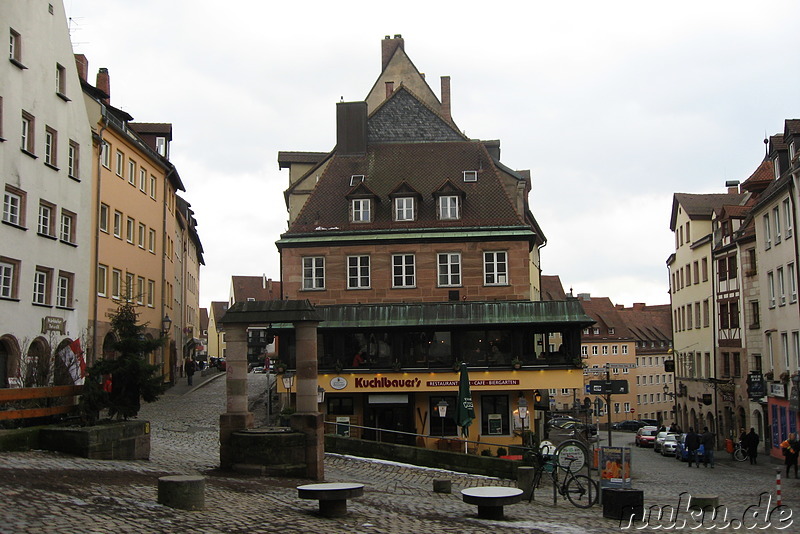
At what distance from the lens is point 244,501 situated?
14.7 m

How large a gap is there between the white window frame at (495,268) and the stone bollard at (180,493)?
29.8 m

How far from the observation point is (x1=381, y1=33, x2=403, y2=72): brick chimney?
192ft

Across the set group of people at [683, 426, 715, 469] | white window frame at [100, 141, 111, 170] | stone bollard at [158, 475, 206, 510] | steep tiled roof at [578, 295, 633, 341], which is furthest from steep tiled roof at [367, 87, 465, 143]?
steep tiled roof at [578, 295, 633, 341]

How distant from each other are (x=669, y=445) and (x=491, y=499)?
35.5m

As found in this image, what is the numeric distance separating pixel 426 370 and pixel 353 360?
10.4ft

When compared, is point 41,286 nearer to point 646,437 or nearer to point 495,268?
point 495,268

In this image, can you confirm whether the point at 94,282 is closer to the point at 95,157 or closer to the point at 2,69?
the point at 95,157

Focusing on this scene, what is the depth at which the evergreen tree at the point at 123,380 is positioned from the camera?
1955 centimetres

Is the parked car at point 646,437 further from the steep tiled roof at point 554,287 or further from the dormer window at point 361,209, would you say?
the steep tiled roof at point 554,287

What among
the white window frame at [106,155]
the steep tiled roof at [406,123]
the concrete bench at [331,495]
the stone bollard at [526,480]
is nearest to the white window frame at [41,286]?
the white window frame at [106,155]

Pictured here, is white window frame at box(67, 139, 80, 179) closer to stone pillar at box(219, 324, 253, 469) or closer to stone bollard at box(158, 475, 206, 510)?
stone pillar at box(219, 324, 253, 469)

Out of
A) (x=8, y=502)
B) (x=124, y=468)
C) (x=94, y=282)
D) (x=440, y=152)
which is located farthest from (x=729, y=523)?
(x=440, y=152)

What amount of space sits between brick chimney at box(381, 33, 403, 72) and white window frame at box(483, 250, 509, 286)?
20767mm

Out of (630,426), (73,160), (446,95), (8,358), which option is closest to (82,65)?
(73,160)
